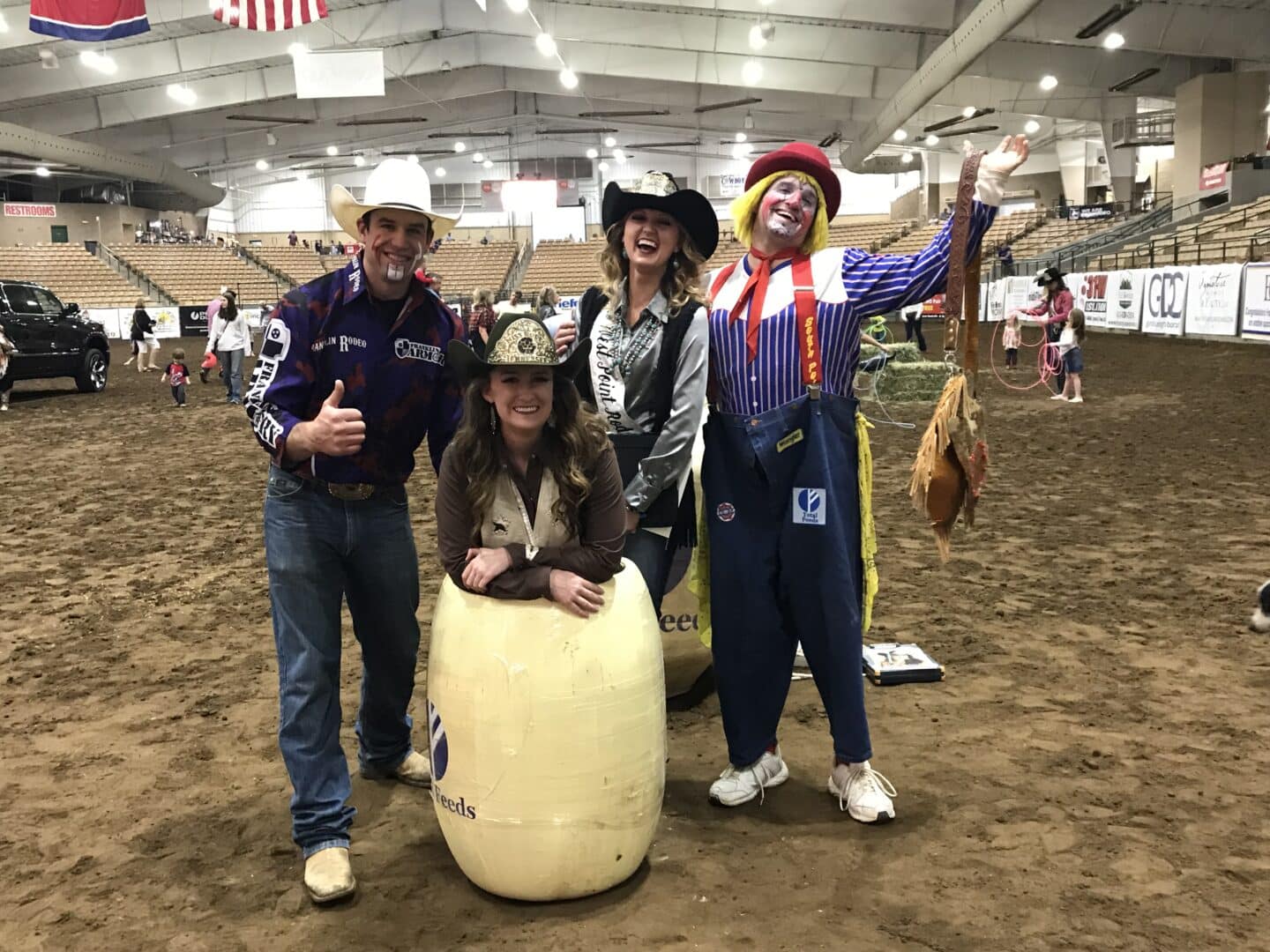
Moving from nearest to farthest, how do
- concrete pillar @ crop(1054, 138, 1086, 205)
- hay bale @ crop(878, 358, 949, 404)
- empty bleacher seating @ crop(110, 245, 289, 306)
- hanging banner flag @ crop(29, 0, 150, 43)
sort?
1. hanging banner flag @ crop(29, 0, 150, 43)
2. hay bale @ crop(878, 358, 949, 404)
3. empty bleacher seating @ crop(110, 245, 289, 306)
4. concrete pillar @ crop(1054, 138, 1086, 205)

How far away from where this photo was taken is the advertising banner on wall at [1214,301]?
65.0ft

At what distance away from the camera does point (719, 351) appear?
10.9 ft

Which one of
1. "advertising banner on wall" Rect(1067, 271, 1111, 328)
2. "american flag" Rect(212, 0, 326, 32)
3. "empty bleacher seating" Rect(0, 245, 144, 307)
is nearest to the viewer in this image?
"american flag" Rect(212, 0, 326, 32)

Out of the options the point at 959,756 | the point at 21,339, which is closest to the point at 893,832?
the point at 959,756

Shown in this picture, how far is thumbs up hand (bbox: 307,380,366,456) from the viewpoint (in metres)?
2.75

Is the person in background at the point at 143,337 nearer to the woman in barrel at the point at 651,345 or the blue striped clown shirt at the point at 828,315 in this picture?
the woman in barrel at the point at 651,345

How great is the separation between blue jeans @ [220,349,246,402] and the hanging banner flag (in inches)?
182

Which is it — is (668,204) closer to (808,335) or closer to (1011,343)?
(808,335)

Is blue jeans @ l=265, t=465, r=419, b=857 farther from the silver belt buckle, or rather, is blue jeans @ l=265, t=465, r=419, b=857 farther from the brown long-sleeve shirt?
the brown long-sleeve shirt

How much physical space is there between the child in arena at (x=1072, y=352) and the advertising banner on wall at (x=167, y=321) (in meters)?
31.2

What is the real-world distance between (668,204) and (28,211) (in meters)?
50.0

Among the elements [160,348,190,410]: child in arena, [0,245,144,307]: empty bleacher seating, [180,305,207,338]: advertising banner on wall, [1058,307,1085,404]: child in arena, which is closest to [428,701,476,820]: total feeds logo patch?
[1058,307,1085,404]: child in arena

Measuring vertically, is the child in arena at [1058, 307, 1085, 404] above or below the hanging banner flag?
below

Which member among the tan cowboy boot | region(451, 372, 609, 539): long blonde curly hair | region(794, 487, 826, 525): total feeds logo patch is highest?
region(451, 372, 609, 539): long blonde curly hair
